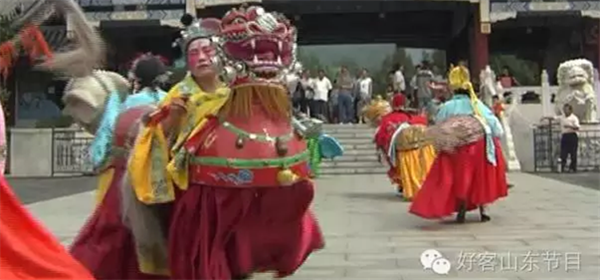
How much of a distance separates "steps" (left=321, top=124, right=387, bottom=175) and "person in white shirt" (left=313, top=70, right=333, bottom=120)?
3.33 ft

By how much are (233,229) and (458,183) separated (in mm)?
5072

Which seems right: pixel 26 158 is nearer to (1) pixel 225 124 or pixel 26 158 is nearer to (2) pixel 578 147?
(2) pixel 578 147

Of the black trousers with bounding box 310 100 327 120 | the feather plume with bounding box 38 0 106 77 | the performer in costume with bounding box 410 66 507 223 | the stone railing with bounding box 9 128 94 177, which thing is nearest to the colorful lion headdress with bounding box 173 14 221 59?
the feather plume with bounding box 38 0 106 77

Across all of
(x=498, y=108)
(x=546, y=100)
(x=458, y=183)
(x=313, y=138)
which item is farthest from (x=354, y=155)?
(x=313, y=138)

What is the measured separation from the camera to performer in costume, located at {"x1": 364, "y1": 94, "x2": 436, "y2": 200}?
38.0 ft

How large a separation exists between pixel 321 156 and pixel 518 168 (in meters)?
14.3

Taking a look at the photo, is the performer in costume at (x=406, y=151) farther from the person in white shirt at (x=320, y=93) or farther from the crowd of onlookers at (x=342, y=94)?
the person in white shirt at (x=320, y=93)

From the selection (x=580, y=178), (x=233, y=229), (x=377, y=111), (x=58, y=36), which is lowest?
(x=580, y=178)

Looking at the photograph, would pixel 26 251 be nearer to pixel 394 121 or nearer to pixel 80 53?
pixel 80 53

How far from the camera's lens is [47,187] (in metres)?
15.6

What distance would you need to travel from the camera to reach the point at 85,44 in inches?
166

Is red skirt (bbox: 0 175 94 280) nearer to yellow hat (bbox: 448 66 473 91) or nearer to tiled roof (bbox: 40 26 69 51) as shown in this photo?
tiled roof (bbox: 40 26 69 51)

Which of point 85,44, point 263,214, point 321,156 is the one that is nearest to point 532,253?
point 321,156

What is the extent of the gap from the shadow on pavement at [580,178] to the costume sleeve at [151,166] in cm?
1037
